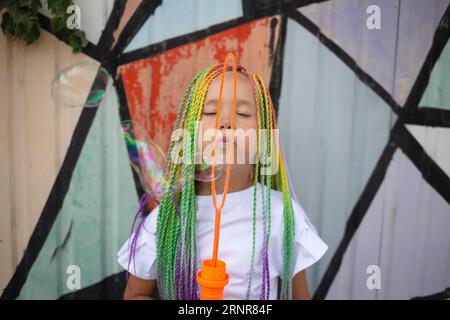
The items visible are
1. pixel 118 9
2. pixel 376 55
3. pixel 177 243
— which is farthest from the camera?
pixel 376 55

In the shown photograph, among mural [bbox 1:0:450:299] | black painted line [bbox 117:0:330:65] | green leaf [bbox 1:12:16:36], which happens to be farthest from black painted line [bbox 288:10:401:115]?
green leaf [bbox 1:12:16:36]

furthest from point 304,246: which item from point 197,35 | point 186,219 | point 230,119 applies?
point 197,35

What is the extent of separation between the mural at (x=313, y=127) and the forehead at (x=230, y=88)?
446mm

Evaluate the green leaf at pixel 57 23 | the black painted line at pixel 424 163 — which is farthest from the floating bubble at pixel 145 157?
the black painted line at pixel 424 163

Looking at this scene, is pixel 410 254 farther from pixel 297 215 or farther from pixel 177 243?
pixel 177 243

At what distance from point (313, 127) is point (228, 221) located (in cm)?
72

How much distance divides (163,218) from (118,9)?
1.00 m

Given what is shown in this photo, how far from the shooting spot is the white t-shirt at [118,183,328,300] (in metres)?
1.32

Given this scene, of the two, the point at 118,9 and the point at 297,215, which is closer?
the point at 297,215

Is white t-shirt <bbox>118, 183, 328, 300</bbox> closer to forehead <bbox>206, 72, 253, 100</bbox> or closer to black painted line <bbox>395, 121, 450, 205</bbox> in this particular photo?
forehead <bbox>206, 72, 253, 100</bbox>

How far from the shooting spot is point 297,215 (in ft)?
4.62

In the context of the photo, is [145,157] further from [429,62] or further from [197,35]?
[429,62]
